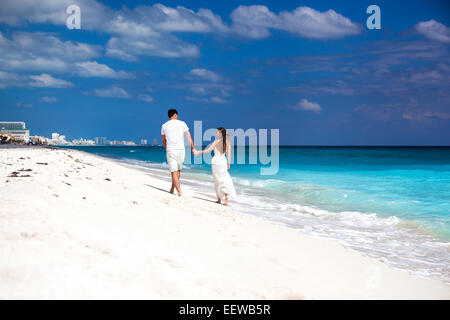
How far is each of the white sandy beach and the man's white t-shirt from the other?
3.08m

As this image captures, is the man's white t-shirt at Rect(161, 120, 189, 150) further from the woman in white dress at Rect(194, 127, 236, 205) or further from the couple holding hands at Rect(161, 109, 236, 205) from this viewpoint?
the woman in white dress at Rect(194, 127, 236, 205)

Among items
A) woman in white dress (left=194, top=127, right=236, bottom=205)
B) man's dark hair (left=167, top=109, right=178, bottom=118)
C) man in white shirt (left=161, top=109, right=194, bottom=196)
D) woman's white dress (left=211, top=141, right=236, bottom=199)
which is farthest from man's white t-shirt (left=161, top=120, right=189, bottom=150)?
woman's white dress (left=211, top=141, right=236, bottom=199)

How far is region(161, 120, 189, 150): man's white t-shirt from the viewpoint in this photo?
8.48 m

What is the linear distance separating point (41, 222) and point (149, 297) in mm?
1623

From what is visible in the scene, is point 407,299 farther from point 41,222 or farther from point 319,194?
point 319,194

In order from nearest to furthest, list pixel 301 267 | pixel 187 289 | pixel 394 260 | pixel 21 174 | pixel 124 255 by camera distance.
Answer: pixel 187 289 < pixel 124 255 < pixel 301 267 < pixel 394 260 < pixel 21 174

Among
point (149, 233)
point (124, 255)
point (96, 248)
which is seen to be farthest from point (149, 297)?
point (149, 233)

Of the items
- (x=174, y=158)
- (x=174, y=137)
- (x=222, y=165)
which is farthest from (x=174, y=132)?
(x=222, y=165)

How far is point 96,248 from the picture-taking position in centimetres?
334

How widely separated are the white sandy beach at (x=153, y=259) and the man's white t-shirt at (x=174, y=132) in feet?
10.1

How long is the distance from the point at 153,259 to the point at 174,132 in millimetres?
Result: 5361

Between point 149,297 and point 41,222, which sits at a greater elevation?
point 41,222

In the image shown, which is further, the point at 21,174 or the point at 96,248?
the point at 21,174

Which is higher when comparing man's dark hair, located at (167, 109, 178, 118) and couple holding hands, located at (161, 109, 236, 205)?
man's dark hair, located at (167, 109, 178, 118)
